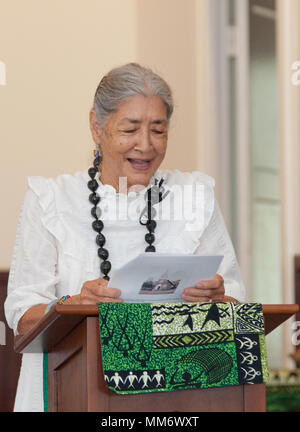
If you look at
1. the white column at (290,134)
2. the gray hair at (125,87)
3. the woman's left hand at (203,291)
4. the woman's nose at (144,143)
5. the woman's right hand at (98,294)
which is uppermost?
the white column at (290,134)

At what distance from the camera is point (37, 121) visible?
14.7 feet

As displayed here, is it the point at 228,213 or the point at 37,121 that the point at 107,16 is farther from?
the point at 228,213

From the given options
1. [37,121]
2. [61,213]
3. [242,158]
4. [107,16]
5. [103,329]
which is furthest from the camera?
[242,158]

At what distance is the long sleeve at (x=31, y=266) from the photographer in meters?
2.68

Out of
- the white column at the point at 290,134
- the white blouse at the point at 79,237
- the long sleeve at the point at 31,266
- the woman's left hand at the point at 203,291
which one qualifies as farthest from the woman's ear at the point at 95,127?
the white column at the point at 290,134

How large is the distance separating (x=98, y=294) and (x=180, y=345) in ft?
0.81

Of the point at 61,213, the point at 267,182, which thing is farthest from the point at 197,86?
the point at 61,213

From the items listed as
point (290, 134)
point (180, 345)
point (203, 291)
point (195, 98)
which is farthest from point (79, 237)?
point (195, 98)

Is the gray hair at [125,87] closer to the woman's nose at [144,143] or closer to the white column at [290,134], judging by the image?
the woman's nose at [144,143]

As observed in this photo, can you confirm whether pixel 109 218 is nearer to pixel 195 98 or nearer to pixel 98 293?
pixel 98 293

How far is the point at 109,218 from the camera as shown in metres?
2.96

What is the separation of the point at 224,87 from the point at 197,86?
32 centimetres
